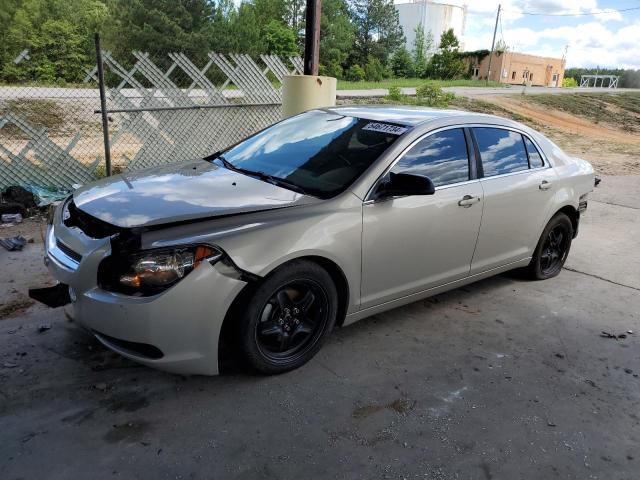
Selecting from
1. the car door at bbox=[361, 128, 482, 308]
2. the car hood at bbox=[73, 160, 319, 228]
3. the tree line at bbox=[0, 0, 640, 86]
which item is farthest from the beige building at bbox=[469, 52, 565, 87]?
the car hood at bbox=[73, 160, 319, 228]

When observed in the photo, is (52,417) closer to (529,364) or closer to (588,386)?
(529,364)

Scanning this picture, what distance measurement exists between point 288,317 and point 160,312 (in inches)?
32.1

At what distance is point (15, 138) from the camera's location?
7.71 meters

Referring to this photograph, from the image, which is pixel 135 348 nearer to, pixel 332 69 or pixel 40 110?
pixel 40 110

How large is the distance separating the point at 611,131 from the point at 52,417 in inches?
1114

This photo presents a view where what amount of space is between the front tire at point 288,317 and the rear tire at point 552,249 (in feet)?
8.15

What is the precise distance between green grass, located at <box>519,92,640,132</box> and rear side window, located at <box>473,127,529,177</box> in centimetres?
2607

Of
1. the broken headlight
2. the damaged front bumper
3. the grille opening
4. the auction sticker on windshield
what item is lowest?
the grille opening

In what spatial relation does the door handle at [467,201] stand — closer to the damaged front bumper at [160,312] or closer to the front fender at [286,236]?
the front fender at [286,236]

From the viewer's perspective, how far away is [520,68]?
212 feet

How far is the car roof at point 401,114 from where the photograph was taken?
3932 mm

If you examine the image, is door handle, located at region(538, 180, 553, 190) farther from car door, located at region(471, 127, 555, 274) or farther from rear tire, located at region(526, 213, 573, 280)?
rear tire, located at region(526, 213, 573, 280)

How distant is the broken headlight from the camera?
106 inches

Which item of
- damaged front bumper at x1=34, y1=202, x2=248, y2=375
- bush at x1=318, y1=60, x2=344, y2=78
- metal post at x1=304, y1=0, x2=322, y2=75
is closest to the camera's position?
damaged front bumper at x1=34, y1=202, x2=248, y2=375
